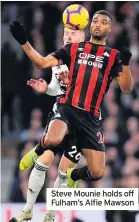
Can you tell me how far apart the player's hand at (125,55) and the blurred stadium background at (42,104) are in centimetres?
435

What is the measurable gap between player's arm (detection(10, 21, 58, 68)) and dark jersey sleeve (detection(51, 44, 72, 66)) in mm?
55

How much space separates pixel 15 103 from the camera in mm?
15789

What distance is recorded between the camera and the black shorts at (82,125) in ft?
32.6

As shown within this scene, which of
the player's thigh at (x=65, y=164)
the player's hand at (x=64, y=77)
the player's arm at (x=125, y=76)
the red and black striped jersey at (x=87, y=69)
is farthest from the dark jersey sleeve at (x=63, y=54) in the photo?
the player's thigh at (x=65, y=164)

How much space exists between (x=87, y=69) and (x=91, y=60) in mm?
108

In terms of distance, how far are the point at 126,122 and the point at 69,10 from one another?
17.2 feet

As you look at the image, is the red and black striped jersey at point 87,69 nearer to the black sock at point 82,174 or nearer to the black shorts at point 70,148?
the black shorts at point 70,148

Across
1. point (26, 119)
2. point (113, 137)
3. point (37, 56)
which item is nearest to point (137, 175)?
point (113, 137)

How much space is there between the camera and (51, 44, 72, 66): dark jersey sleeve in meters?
9.78

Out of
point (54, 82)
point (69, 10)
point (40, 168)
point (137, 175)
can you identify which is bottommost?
point (137, 175)

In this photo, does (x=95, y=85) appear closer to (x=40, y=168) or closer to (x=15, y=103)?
(x=40, y=168)

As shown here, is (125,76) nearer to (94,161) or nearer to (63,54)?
(63,54)

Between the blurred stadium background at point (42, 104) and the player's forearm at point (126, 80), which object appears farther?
the blurred stadium background at point (42, 104)

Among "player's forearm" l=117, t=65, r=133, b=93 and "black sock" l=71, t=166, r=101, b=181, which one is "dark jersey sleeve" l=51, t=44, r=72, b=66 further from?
"black sock" l=71, t=166, r=101, b=181
